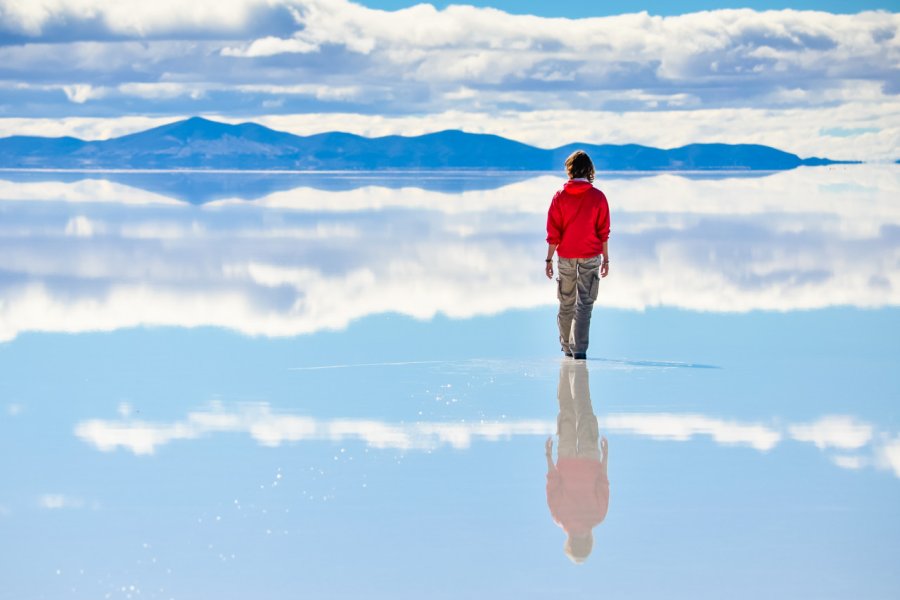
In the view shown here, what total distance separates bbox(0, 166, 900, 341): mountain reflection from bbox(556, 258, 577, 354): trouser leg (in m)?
2.48

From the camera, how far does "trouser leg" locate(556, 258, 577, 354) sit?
35.2 ft

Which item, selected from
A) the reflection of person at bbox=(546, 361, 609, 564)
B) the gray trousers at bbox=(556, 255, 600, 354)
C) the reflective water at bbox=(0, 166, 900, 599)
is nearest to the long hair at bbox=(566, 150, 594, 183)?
the gray trousers at bbox=(556, 255, 600, 354)

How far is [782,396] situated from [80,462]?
4418 mm

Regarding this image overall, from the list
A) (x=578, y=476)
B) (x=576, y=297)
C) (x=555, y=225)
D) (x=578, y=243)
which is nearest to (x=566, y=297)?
(x=576, y=297)

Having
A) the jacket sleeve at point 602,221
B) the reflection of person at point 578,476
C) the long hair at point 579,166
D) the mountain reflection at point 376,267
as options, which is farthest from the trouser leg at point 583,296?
the mountain reflection at point 376,267

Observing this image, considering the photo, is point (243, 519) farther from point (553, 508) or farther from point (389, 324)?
point (389, 324)

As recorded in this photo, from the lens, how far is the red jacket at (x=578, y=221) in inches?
416

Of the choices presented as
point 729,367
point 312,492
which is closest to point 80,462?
point 312,492

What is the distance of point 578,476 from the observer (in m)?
6.71

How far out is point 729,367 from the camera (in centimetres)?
1023

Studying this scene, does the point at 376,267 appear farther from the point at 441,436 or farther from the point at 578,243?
the point at 441,436

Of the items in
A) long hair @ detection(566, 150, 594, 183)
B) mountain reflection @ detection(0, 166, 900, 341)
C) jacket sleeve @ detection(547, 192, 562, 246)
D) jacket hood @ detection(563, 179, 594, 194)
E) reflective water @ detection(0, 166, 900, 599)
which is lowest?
mountain reflection @ detection(0, 166, 900, 341)

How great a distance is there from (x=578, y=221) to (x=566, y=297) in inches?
23.9

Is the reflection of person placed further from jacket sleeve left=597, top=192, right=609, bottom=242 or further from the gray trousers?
jacket sleeve left=597, top=192, right=609, bottom=242
